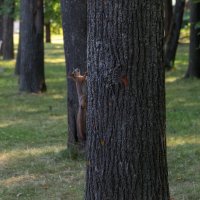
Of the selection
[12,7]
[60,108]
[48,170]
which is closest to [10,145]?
[48,170]

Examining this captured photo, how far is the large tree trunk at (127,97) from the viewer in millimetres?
5141

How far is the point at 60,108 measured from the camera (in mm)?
15094

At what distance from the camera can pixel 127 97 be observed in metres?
5.16

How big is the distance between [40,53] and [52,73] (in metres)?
7.52

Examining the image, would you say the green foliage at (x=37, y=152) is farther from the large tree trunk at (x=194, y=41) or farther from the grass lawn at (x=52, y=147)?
the large tree trunk at (x=194, y=41)

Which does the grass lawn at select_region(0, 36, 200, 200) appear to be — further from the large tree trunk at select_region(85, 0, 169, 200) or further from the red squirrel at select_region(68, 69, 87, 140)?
the large tree trunk at select_region(85, 0, 169, 200)

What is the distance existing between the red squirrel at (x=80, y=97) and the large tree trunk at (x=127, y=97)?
9.55 feet

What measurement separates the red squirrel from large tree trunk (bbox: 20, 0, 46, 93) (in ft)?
28.9

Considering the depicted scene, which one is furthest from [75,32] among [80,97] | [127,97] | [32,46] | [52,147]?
[32,46]

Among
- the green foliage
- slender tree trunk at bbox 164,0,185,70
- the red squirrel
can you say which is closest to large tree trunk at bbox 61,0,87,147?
the red squirrel

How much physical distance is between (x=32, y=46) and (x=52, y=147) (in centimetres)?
771

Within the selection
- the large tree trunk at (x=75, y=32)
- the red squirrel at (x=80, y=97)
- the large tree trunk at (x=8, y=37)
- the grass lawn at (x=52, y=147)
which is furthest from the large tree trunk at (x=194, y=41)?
the red squirrel at (x=80, y=97)

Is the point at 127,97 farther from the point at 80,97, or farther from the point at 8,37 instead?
the point at 8,37

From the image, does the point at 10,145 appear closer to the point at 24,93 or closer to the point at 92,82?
the point at 92,82
